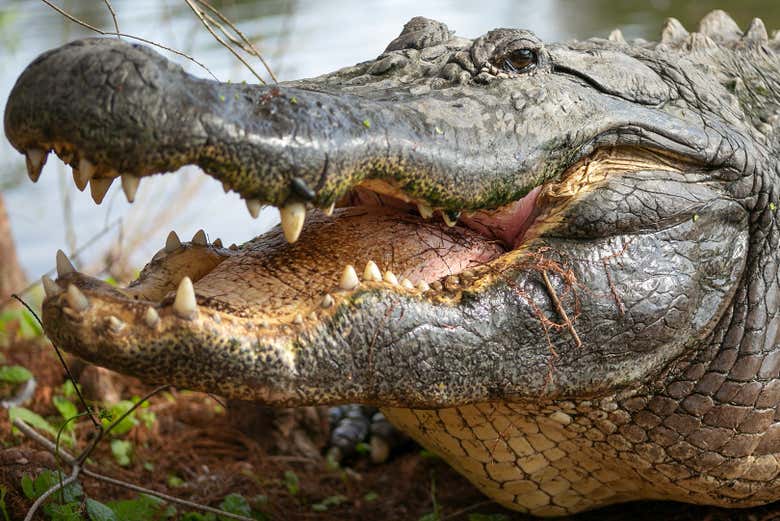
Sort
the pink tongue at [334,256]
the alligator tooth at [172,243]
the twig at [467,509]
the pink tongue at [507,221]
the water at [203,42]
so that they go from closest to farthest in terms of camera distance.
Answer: the pink tongue at [334,256], the alligator tooth at [172,243], the pink tongue at [507,221], the twig at [467,509], the water at [203,42]

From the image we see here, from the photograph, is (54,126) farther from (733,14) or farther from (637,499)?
(733,14)

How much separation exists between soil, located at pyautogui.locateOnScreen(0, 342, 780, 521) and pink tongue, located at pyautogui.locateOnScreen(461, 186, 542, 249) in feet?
3.59

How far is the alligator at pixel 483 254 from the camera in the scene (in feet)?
6.40

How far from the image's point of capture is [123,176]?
1.90 meters

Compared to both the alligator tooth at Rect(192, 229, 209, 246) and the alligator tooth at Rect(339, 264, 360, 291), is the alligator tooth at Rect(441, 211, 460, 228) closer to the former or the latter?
the alligator tooth at Rect(339, 264, 360, 291)

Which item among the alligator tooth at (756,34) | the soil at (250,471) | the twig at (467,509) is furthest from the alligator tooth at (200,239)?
the alligator tooth at (756,34)

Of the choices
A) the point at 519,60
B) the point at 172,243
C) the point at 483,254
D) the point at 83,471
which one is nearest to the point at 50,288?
the point at 172,243

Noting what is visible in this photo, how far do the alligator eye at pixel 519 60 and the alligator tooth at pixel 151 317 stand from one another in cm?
121

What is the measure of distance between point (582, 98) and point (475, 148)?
0.48m

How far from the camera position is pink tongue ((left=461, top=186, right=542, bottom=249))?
8.65 feet

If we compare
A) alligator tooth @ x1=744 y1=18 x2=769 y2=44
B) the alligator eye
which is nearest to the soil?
the alligator eye

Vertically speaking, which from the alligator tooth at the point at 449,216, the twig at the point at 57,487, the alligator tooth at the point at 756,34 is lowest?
the twig at the point at 57,487

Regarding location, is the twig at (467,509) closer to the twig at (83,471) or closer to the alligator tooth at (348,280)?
the twig at (83,471)

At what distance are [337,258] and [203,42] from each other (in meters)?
7.18
